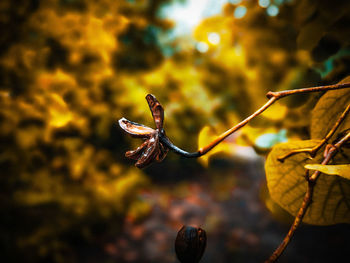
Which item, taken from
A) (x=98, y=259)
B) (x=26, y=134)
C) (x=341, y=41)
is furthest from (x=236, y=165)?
(x=341, y=41)

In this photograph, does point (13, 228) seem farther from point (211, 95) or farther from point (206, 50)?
point (206, 50)

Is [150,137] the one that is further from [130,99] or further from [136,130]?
[130,99]

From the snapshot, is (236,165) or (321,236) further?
(236,165)

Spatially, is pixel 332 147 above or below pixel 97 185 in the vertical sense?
above

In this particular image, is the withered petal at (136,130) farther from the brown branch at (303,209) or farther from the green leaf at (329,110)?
the green leaf at (329,110)

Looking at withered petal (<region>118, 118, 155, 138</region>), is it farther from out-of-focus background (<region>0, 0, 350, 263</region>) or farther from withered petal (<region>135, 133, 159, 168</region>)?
out-of-focus background (<region>0, 0, 350, 263</region>)

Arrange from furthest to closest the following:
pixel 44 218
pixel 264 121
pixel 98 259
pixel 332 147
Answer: pixel 98 259 → pixel 44 218 → pixel 264 121 → pixel 332 147

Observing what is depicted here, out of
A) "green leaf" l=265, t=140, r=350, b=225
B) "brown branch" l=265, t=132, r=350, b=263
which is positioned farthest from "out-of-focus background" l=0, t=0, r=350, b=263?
"brown branch" l=265, t=132, r=350, b=263
